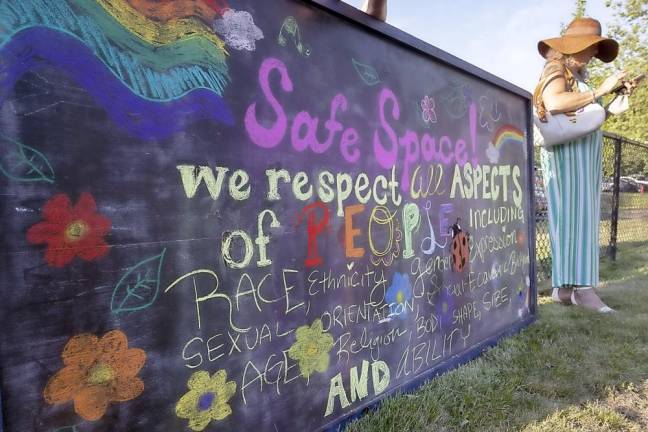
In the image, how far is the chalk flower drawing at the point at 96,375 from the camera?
116cm

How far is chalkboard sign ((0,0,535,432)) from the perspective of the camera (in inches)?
44.2

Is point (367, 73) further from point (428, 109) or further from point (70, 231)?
point (70, 231)

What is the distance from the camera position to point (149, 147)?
1.32 m

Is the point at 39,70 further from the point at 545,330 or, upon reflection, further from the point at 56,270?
the point at 545,330

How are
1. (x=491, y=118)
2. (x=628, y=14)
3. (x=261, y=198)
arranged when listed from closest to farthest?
(x=261, y=198) → (x=491, y=118) → (x=628, y=14)

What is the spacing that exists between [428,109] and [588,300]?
2.58 metres

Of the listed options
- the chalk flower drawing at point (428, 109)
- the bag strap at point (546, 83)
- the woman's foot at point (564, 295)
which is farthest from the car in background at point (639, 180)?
A: the chalk flower drawing at point (428, 109)

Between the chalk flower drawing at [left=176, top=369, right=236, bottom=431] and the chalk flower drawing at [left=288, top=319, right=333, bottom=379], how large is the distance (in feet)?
0.97

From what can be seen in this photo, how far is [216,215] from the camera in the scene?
1493 millimetres

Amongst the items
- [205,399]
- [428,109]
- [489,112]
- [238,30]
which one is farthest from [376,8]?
[205,399]

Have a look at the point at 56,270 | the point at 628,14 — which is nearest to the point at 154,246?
the point at 56,270

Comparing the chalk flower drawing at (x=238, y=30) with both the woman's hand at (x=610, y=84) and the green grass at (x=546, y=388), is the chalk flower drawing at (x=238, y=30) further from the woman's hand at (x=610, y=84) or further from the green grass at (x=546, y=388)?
the woman's hand at (x=610, y=84)

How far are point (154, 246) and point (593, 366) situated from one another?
263 cm

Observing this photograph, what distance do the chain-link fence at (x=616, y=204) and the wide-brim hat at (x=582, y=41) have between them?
1.66 metres
